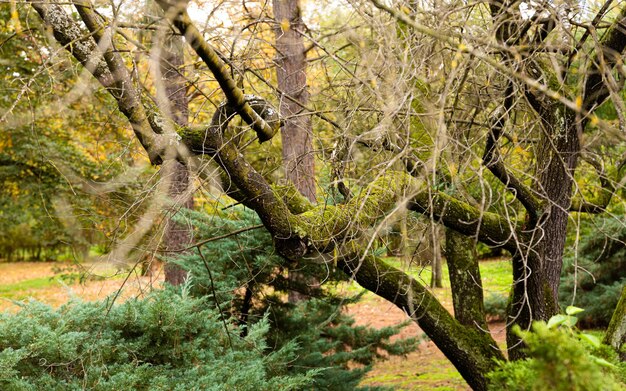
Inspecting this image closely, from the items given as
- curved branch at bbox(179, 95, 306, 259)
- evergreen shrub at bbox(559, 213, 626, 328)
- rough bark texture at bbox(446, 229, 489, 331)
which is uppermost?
curved branch at bbox(179, 95, 306, 259)

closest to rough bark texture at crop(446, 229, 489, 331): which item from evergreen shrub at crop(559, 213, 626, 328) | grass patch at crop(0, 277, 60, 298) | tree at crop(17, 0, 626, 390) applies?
tree at crop(17, 0, 626, 390)

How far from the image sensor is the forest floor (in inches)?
190

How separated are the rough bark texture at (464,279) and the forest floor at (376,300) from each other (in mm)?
321

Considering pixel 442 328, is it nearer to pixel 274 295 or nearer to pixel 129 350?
pixel 274 295

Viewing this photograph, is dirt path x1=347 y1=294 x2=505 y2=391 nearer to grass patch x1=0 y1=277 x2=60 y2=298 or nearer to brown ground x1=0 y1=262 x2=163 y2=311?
brown ground x1=0 y1=262 x2=163 y2=311

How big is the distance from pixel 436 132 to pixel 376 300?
41.0 ft

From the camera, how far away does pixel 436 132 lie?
3154 millimetres

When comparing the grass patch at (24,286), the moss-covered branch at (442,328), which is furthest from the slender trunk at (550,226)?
the grass patch at (24,286)

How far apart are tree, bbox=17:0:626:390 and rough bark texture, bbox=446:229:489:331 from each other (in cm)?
1

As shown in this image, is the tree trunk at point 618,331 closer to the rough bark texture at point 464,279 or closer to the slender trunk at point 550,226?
the slender trunk at point 550,226

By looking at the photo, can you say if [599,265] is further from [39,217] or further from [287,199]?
[39,217]

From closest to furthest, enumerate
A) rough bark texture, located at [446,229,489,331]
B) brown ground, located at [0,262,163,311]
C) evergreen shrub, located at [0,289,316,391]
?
evergreen shrub, located at [0,289,316,391]
rough bark texture, located at [446,229,489,331]
brown ground, located at [0,262,163,311]

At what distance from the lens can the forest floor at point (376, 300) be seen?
4.83m

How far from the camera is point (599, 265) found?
9336mm
